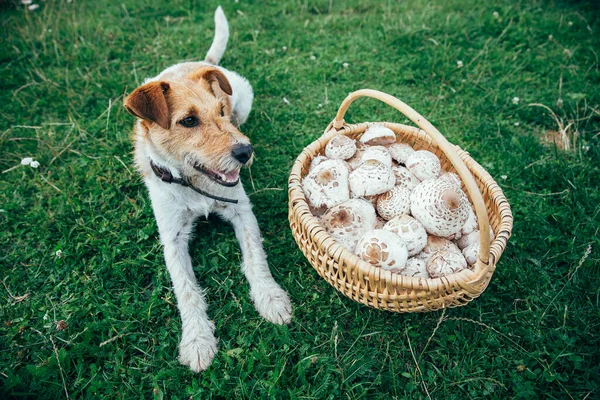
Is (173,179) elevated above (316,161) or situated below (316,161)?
below

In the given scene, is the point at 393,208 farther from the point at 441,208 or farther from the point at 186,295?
the point at 186,295

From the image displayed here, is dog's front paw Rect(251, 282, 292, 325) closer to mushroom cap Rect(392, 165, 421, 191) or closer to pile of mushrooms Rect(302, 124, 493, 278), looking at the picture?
pile of mushrooms Rect(302, 124, 493, 278)

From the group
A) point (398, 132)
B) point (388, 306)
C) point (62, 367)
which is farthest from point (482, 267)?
point (62, 367)

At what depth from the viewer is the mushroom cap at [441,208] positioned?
2.53 m

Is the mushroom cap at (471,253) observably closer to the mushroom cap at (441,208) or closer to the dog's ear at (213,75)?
the mushroom cap at (441,208)

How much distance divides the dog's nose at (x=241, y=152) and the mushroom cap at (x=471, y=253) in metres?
1.77

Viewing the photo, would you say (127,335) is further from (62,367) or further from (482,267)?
(482,267)

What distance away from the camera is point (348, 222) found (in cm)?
265

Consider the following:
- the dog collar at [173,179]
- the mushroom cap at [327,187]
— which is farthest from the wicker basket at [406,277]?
the dog collar at [173,179]

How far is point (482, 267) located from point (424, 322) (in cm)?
91

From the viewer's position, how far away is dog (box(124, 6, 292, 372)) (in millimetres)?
2844

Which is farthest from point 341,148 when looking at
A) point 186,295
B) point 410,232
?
point 186,295

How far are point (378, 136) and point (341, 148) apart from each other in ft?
1.22

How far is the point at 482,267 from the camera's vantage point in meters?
2.19
